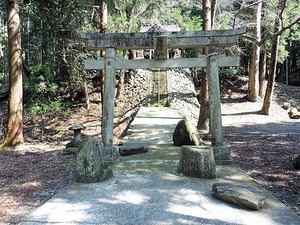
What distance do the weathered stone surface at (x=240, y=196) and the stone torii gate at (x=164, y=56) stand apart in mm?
1834

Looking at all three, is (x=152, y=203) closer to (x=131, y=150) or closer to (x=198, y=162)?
(x=198, y=162)

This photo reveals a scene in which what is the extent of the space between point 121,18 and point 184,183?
9.90 m

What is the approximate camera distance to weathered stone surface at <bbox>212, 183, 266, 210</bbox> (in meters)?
3.56

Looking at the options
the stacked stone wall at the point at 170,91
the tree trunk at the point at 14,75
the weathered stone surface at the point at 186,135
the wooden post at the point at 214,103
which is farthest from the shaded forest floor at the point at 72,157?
the stacked stone wall at the point at 170,91

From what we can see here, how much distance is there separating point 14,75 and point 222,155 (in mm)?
5950

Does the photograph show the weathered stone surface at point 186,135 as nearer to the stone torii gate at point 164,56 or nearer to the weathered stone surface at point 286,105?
the stone torii gate at point 164,56

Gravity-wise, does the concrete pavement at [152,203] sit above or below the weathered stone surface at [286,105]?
below

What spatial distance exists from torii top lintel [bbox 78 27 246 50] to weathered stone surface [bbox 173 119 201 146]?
1898 mm

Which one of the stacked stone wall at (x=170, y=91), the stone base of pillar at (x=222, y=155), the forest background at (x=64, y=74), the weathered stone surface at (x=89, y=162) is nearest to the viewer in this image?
the weathered stone surface at (x=89, y=162)

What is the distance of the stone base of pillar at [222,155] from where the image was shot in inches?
224

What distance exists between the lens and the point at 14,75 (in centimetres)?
823

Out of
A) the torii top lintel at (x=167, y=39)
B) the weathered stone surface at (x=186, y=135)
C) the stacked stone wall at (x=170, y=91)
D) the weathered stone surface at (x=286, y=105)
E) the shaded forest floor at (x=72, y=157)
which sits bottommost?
the shaded forest floor at (x=72, y=157)

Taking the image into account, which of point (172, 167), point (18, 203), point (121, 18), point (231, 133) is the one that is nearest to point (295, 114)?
point (231, 133)

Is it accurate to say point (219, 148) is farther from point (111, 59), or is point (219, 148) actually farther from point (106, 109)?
point (111, 59)
